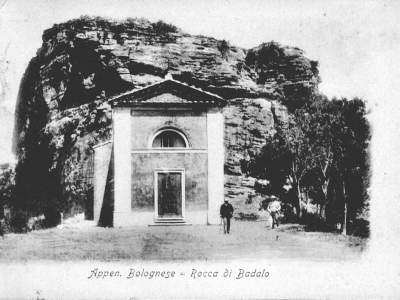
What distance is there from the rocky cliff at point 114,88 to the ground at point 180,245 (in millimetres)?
4159

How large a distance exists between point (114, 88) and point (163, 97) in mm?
6354

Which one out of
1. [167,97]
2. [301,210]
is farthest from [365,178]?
[167,97]

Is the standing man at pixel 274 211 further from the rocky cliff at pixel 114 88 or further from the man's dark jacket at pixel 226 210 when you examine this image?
the rocky cliff at pixel 114 88

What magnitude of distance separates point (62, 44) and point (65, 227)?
8884 millimetres

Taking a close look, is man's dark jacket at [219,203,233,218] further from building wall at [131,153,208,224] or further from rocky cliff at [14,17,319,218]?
rocky cliff at [14,17,319,218]

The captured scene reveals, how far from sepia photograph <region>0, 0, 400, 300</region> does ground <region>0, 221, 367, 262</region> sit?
0.18ft

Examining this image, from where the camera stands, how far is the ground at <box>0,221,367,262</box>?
438 inches

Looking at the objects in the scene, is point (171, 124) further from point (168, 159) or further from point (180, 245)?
point (180, 245)

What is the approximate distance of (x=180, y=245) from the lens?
11.9 metres

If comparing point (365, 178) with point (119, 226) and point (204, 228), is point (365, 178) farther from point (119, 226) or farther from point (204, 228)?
point (119, 226)

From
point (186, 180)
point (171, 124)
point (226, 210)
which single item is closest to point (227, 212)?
point (226, 210)

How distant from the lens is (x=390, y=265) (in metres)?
11.0

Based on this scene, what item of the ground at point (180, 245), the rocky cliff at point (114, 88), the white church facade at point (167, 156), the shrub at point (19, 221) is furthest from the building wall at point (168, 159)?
the shrub at point (19, 221)

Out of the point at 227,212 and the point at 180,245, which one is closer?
the point at 180,245
